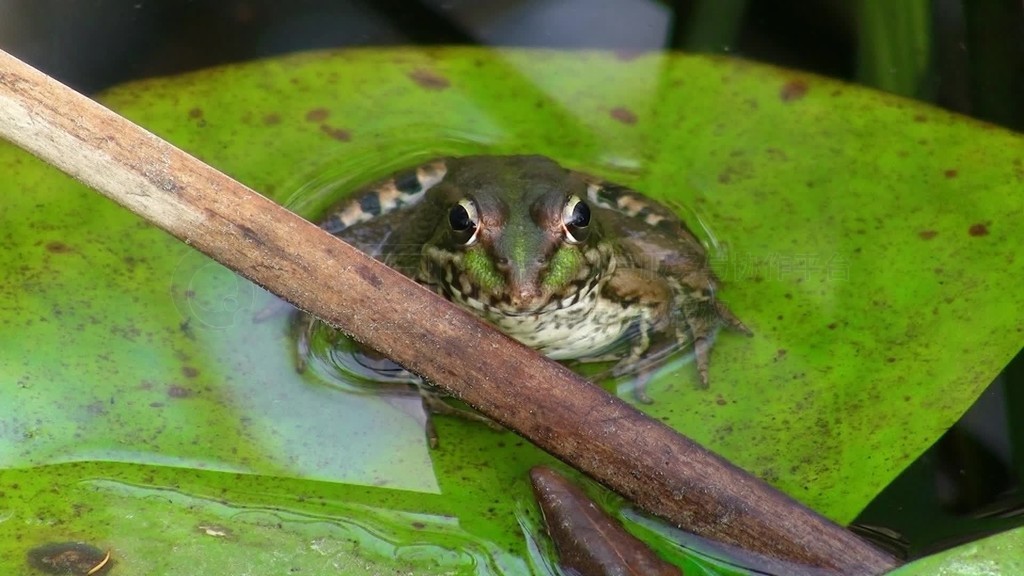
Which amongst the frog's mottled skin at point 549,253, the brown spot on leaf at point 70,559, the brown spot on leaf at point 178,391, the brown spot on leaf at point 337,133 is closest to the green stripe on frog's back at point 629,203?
the frog's mottled skin at point 549,253

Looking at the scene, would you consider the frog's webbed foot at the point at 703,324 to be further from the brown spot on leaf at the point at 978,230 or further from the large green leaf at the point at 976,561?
the large green leaf at the point at 976,561

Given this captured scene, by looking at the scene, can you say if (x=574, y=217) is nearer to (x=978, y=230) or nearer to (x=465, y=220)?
(x=465, y=220)

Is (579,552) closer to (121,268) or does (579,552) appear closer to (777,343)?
(777,343)

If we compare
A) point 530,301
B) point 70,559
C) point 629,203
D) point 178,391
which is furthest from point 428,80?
point 70,559

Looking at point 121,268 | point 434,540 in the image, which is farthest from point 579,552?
point 121,268

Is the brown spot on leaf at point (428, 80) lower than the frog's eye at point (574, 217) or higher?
lower

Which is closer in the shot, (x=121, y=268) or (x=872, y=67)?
(x=121, y=268)
